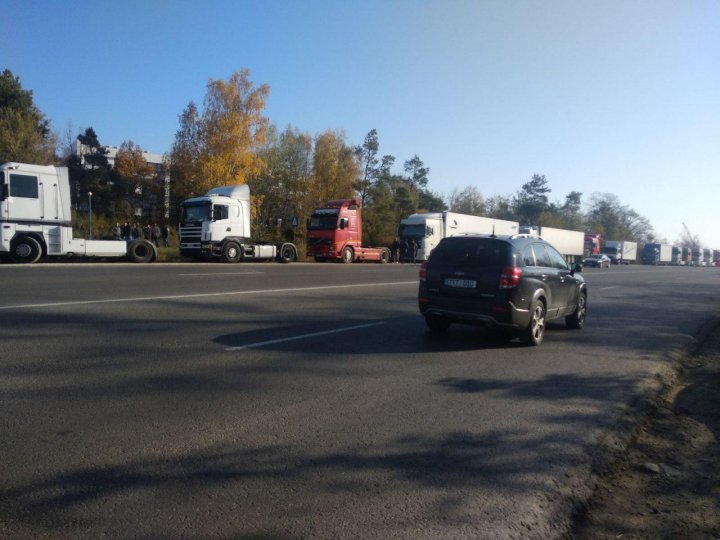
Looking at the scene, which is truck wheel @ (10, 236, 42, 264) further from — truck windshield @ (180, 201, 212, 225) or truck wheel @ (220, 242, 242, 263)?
truck wheel @ (220, 242, 242, 263)

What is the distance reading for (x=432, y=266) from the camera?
28.8 ft

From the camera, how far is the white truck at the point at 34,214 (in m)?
19.2

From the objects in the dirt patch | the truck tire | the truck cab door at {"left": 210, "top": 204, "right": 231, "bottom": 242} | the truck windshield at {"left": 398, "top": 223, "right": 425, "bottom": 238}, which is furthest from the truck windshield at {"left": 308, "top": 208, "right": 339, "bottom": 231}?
the dirt patch

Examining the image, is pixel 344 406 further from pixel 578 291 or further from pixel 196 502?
pixel 578 291

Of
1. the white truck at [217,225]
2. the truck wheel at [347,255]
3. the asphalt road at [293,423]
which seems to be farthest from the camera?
the truck wheel at [347,255]

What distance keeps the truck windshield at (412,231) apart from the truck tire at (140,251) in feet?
55.1

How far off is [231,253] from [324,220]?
7.25 meters

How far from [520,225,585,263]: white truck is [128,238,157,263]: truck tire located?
28652 mm

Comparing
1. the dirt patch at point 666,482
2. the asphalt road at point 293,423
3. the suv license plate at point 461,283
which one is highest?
the suv license plate at point 461,283

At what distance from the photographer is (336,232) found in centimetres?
3173

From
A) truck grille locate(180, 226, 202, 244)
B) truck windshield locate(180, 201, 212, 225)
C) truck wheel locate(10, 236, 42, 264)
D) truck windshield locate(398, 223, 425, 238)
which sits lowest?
truck wheel locate(10, 236, 42, 264)

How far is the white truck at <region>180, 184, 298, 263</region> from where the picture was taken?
26.1m

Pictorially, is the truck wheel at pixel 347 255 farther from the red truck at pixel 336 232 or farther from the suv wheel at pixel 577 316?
the suv wheel at pixel 577 316

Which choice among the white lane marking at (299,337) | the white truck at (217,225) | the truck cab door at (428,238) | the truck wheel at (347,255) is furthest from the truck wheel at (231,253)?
the white lane marking at (299,337)
